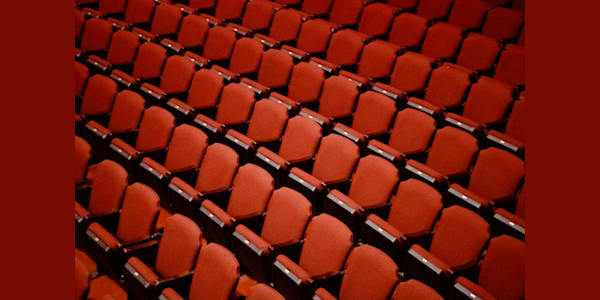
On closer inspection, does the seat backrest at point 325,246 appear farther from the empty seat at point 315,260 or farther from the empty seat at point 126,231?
the empty seat at point 126,231

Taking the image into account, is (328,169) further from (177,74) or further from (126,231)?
(177,74)

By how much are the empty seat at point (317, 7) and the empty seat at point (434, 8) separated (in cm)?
26

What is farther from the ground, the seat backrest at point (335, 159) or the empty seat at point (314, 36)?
the empty seat at point (314, 36)

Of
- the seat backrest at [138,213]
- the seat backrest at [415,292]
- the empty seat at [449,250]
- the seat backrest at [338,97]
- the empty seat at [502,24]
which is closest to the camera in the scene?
the seat backrest at [415,292]

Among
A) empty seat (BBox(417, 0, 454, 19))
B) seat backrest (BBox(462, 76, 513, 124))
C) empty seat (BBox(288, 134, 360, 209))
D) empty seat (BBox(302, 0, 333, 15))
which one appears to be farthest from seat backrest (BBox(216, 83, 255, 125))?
empty seat (BBox(417, 0, 454, 19))

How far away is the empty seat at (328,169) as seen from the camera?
1.01 m

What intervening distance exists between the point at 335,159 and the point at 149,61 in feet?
A: 2.13

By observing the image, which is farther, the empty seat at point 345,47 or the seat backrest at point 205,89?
the empty seat at point 345,47

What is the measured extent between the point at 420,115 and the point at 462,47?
40 cm

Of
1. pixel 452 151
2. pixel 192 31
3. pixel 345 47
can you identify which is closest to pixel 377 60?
pixel 345 47

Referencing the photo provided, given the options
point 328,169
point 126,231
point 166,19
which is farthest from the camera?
point 166,19

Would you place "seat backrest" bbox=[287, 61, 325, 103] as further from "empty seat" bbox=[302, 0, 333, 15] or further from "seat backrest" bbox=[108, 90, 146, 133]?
"empty seat" bbox=[302, 0, 333, 15]

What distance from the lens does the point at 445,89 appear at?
1.28 meters

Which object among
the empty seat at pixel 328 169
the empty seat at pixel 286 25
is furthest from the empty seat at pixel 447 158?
the empty seat at pixel 286 25
